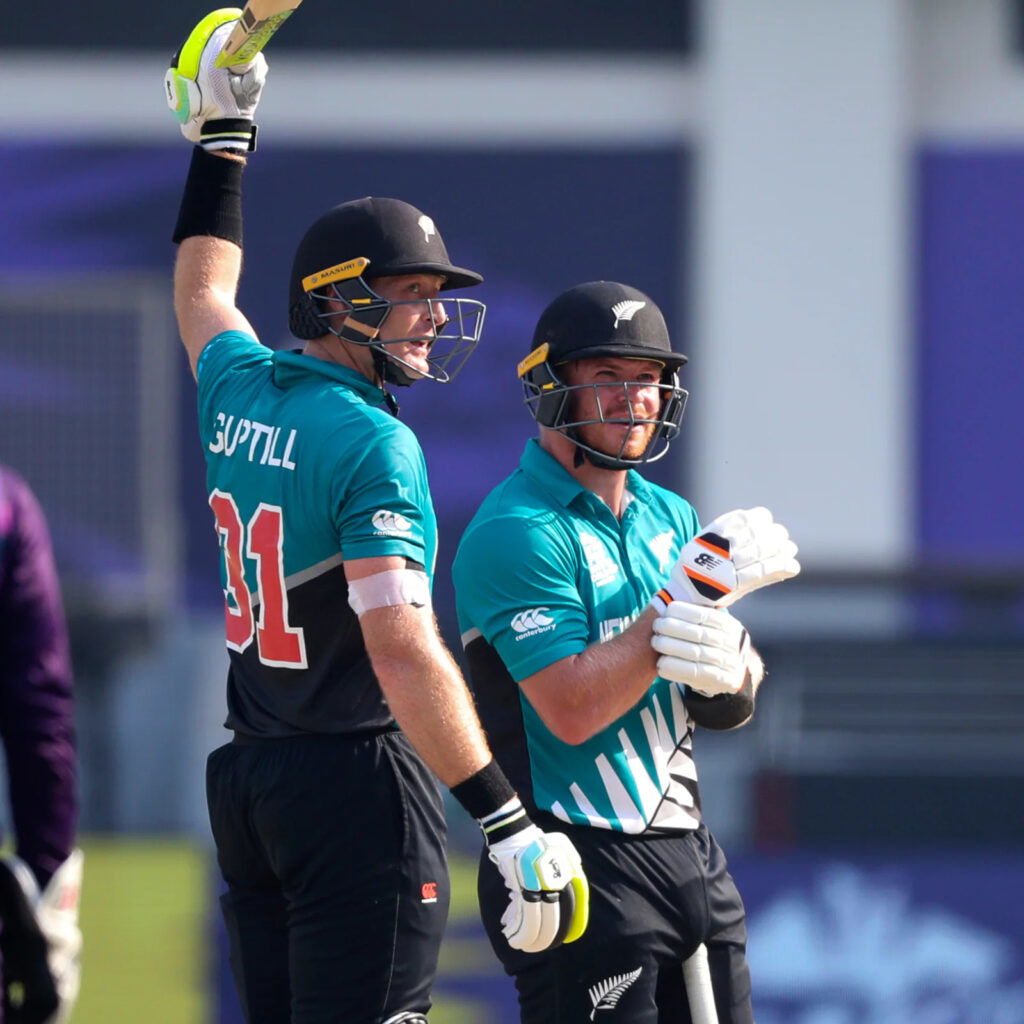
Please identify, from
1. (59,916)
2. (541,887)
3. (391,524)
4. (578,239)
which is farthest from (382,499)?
(578,239)

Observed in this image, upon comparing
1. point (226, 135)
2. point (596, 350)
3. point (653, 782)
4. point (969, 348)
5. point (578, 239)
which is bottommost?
point (653, 782)

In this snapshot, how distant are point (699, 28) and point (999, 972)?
7.07 m

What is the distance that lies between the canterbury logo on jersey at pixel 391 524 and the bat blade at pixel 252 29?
100 cm

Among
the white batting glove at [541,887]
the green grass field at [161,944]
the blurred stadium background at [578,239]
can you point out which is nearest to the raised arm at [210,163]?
the white batting glove at [541,887]

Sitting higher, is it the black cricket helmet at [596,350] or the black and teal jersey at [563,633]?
the black cricket helmet at [596,350]

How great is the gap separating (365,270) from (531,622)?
721mm

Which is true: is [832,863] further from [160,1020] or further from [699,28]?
[699,28]

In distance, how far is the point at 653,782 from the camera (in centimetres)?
362

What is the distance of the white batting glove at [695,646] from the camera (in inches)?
134

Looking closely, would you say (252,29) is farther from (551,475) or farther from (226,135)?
(551,475)

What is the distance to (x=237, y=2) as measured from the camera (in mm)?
11438

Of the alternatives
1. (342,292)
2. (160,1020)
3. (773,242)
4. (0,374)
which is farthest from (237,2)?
(342,292)

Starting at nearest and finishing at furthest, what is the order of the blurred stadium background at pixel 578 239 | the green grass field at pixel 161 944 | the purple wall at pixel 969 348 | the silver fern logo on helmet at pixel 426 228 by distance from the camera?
1. the silver fern logo on helmet at pixel 426 228
2. the green grass field at pixel 161 944
3. the blurred stadium background at pixel 578 239
4. the purple wall at pixel 969 348

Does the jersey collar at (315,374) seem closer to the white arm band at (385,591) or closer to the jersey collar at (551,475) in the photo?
the jersey collar at (551,475)
